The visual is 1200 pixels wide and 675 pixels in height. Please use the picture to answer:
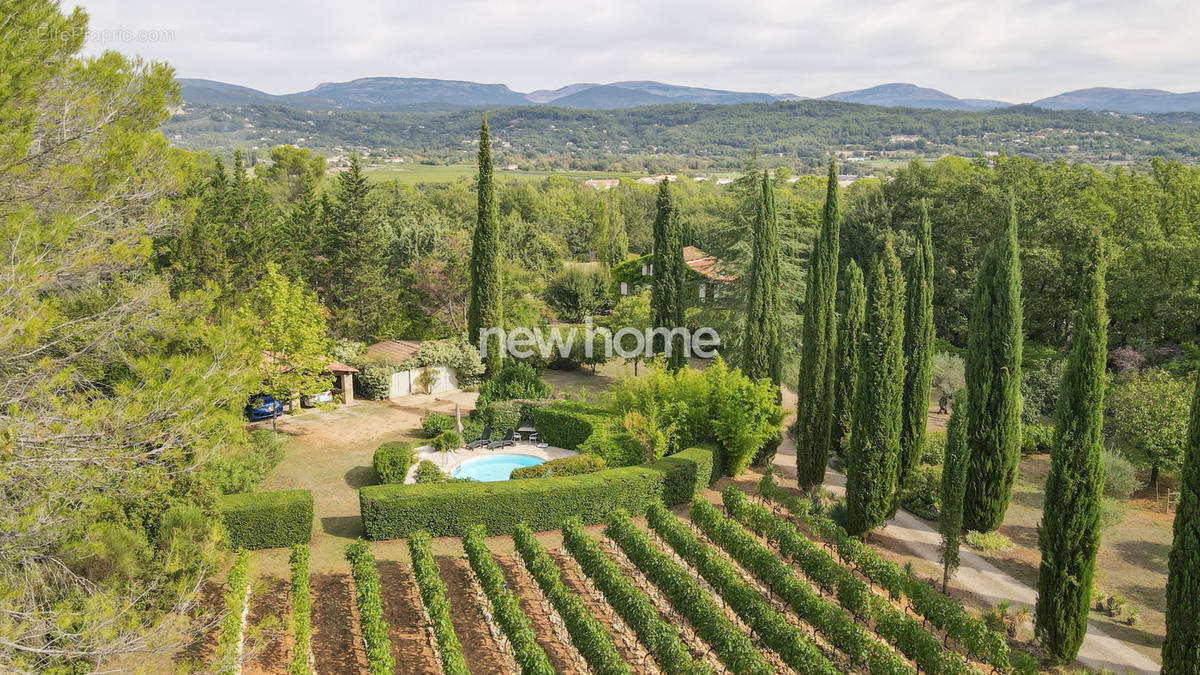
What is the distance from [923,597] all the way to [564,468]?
30.6ft

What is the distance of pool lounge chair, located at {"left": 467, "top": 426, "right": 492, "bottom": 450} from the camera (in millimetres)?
23328

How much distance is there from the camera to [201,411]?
29.7 ft

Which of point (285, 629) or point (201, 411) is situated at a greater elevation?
point (201, 411)

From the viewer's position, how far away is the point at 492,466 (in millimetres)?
22594

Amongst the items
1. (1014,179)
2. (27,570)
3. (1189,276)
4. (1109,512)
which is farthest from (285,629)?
(1014,179)

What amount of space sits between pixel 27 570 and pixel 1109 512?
20.2 m

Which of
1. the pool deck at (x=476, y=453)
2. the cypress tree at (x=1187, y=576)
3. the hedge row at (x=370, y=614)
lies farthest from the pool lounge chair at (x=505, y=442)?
the cypress tree at (x=1187, y=576)

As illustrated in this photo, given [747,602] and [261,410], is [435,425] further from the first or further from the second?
[747,602]

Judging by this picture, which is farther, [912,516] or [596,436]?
[596,436]

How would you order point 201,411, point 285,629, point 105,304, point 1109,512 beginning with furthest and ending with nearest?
point 1109,512 < point 285,629 < point 105,304 < point 201,411

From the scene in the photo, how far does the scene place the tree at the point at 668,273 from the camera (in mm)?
27094

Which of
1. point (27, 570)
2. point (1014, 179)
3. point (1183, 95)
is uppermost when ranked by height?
point (1183, 95)

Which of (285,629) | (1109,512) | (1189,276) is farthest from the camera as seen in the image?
(1189,276)

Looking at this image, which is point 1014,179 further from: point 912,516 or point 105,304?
point 105,304
